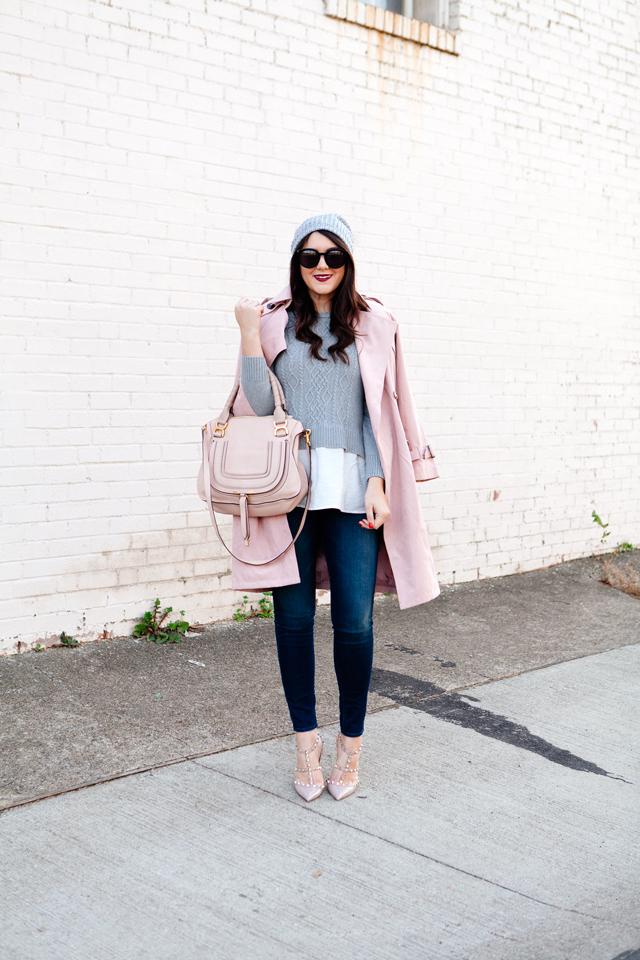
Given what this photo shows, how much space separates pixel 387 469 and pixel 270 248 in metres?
2.63

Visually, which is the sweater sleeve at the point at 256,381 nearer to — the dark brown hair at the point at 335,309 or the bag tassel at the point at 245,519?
the dark brown hair at the point at 335,309

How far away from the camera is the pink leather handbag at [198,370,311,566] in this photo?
2877mm

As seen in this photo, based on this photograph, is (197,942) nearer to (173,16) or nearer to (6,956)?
(6,956)

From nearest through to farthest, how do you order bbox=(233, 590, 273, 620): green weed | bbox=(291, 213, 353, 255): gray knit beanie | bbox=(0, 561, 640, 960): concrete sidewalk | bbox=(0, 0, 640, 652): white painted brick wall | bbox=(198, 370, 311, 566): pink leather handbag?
bbox=(0, 561, 640, 960): concrete sidewalk < bbox=(198, 370, 311, 566): pink leather handbag < bbox=(291, 213, 353, 255): gray knit beanie < bbox=(0, 0, 640, 652): white painted brick wall < bbox=(233, 590, 273, 620): green weed

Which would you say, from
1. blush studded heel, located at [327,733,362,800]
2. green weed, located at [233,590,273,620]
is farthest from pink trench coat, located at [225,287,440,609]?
green weed, located at [233,590,273,620]

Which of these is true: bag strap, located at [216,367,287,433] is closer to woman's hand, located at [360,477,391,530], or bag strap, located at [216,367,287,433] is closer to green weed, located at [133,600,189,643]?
woman's hand, located at [360,477,391,530]

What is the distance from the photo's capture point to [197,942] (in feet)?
7.43

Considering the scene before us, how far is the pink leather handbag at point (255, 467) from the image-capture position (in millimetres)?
2877

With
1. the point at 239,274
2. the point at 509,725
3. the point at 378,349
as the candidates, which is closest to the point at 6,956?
the point at 378,349

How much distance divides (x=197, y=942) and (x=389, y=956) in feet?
1.58

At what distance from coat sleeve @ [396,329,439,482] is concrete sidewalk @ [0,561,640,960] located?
1.14 metres

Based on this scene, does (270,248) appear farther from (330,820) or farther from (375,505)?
(330,820)

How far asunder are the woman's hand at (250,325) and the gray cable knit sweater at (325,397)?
0.53ft

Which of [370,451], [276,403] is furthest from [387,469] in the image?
[276,403]
